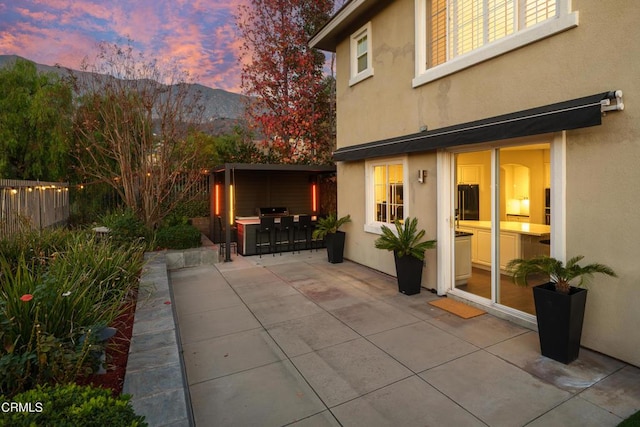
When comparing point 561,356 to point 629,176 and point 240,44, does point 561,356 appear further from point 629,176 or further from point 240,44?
point 240,44

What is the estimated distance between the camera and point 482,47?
15.9 feet

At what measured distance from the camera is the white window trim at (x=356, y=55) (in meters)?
7.33

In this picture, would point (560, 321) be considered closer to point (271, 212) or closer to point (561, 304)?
point (561, 304)

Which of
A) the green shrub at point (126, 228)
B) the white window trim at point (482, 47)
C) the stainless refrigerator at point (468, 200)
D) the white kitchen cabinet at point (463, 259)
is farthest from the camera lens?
the green shrub at point (126, 228)

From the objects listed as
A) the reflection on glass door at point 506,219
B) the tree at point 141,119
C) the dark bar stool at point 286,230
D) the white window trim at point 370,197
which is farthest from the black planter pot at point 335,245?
the tree at point 141,119

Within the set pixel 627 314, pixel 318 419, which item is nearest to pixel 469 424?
pixel 318 419

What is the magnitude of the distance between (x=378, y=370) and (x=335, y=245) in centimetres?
490

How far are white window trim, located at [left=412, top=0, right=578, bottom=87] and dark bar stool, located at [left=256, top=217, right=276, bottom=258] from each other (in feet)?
17.4

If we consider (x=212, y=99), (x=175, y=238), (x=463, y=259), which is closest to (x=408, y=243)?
(x=463, y=259)

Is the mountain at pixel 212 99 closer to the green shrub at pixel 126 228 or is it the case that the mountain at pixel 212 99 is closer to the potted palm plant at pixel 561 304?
the green shrub at pixel 126 228

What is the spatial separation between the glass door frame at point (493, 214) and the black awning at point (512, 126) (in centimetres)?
36

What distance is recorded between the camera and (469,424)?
264 cm

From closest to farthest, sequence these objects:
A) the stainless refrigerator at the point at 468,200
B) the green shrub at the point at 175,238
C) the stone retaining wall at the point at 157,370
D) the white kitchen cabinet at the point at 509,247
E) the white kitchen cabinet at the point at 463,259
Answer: the stone retaining wall at the point at 157,370
the white kitchen cabinet at the point at 463,259
the white kitchen cabinet at the point at 509,247
the stainless refrigerator at the point at 468,200
the green shrub at the point at 175,238

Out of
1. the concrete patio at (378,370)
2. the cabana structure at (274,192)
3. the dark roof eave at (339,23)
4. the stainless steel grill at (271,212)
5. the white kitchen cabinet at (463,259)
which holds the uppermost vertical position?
the dark roof eave at (339,23)
